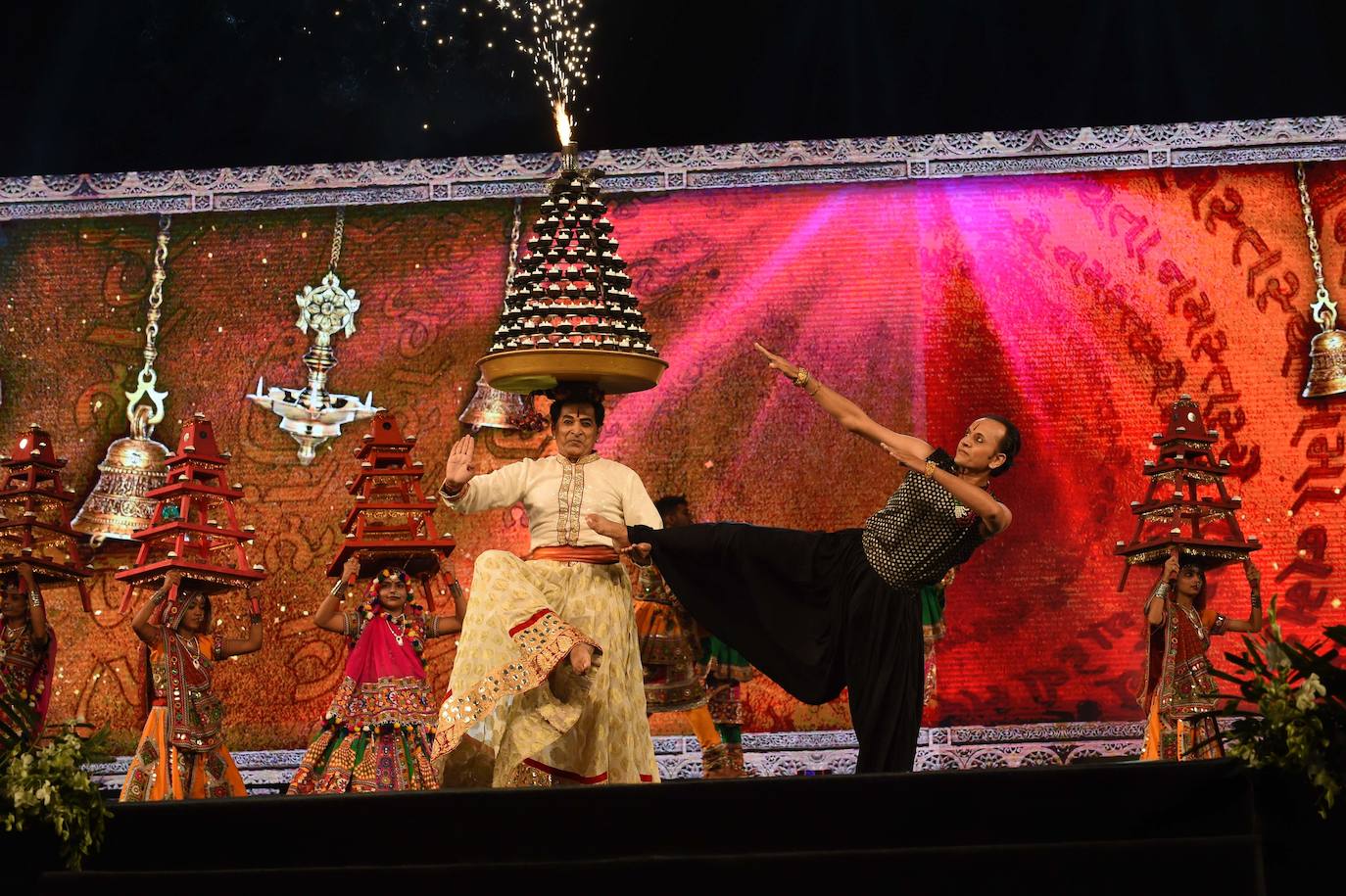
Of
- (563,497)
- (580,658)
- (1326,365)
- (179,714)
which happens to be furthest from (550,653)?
(1326,365)

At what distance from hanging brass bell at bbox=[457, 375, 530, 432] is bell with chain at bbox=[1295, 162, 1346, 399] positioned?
300cm

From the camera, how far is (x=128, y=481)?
662 cm

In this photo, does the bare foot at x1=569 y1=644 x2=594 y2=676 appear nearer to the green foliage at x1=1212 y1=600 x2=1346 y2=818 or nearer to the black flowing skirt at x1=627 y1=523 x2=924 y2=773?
the black flowing skirt at x1=627 y1=523 x2=924 y2=773

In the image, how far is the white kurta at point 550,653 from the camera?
4512 mm

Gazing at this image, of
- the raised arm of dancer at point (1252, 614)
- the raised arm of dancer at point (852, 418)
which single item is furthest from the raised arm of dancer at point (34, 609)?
the raised arm of dancer at point (1252, 614)

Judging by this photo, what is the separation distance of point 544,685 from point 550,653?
0.13 meters

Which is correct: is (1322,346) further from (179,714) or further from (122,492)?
(122,492)

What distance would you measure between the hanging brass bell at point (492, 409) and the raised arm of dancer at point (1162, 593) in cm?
245

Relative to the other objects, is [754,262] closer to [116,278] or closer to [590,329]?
[590,329]

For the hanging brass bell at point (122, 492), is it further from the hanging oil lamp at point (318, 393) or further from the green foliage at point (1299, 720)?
the green foliage at point (1299, 720)

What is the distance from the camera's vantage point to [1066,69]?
6.34m

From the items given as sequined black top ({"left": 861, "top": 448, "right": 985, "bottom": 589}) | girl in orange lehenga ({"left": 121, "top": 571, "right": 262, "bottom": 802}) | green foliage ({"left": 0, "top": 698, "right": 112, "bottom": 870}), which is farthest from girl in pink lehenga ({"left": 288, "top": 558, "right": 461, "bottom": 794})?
green foliage ({"left": 0, "top": 698, "right": 112, "bottom": 870})

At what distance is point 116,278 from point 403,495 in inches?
88.0

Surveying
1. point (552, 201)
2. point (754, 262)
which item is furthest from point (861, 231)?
point (552, 201)
